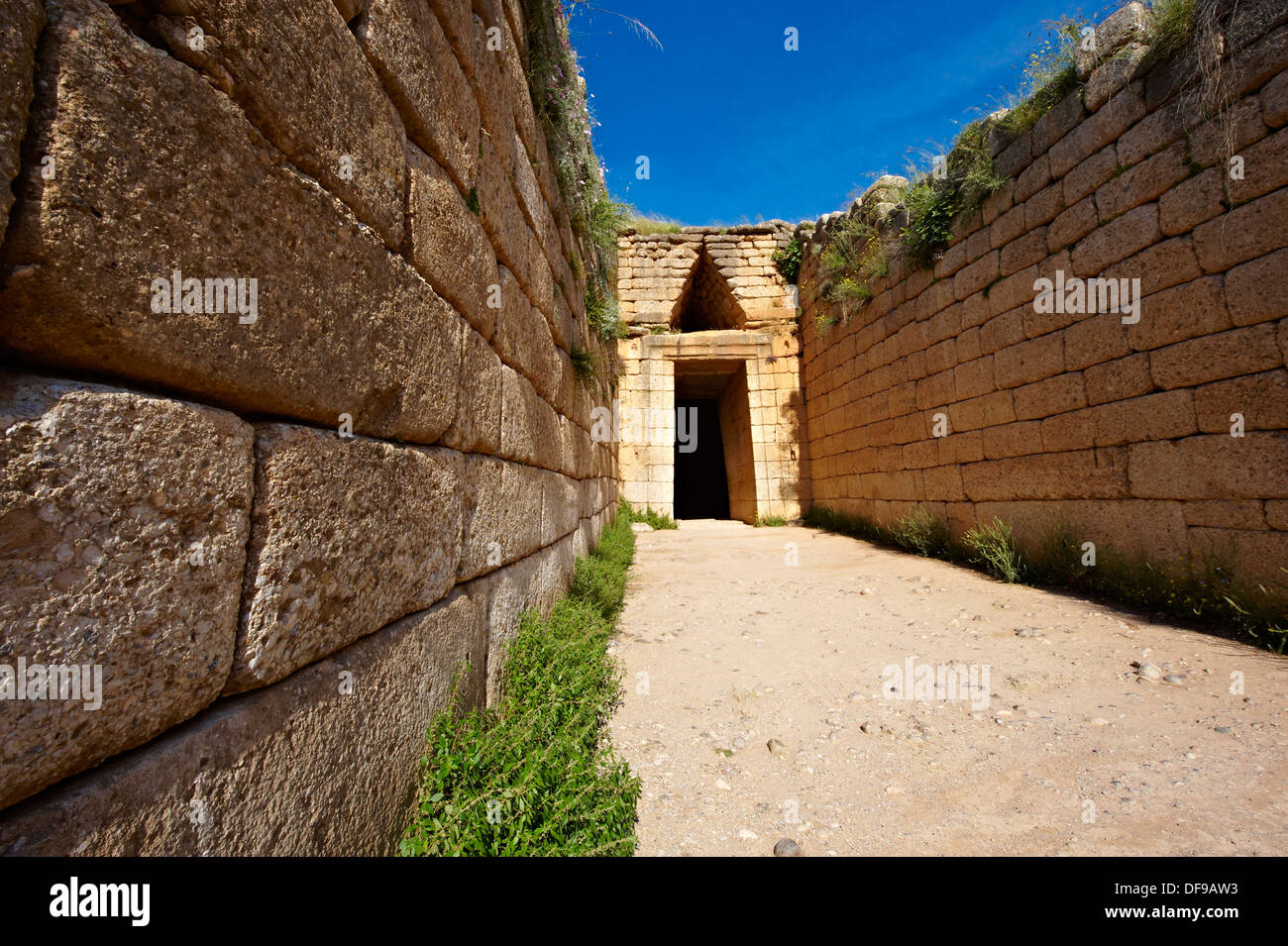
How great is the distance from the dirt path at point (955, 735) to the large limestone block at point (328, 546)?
1.16 m

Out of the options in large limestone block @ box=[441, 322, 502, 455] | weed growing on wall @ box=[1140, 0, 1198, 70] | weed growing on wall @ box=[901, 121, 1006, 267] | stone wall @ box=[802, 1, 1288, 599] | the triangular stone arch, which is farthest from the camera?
the triangular stone arch

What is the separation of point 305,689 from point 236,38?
1228 mm

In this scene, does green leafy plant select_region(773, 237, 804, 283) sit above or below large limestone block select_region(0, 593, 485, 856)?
above

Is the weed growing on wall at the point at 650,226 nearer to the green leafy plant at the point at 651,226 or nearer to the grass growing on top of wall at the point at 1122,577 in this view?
the green leafy plant at the point at 651,226

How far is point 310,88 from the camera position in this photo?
3.87ft

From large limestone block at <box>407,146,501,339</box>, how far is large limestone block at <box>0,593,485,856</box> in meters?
1.09

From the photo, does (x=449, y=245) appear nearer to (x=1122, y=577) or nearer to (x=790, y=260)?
(x=1122, y=577)

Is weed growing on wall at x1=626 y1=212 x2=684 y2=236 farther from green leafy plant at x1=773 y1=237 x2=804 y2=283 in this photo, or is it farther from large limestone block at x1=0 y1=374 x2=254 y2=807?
large limestone block at x1=0 y1=374 x2=254 y2=807

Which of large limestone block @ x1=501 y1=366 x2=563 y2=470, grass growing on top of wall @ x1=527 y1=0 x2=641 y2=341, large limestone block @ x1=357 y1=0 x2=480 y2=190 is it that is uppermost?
grass growing on top of wall @ x1=527 y1=0 x2=641 y2=341

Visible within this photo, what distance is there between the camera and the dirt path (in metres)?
1.77

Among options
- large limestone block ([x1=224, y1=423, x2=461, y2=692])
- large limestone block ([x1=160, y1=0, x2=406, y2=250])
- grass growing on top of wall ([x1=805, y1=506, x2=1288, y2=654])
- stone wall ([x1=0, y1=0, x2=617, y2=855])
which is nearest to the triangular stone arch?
grass growing on top of wall ([x1=805, y1=506, x2=1288, y2=654])

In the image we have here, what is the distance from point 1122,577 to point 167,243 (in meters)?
5.33
